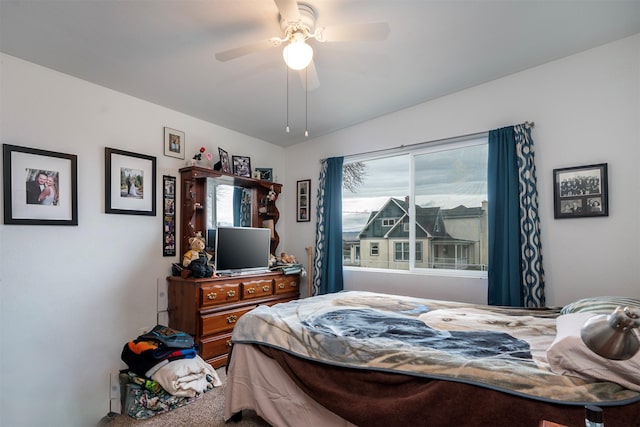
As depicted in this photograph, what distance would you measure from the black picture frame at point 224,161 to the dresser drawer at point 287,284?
141 cm

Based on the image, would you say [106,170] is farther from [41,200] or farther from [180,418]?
[180,418]

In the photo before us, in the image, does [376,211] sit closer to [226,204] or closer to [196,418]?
[226,204]

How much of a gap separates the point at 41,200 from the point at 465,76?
3.52m

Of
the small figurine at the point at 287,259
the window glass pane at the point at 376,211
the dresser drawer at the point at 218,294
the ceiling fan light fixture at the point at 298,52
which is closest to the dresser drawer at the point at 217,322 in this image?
the dresser drawer at the point at 218,294

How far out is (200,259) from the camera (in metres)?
3.02

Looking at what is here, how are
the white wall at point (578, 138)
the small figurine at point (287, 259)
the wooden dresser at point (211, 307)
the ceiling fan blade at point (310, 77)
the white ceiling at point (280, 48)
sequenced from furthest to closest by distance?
the small figurine at point (287, 259) < the wooden dresser at point (211, 307) < the ceiling fan blade at point (310, 77) < the white wall at point (578, 138) < the white ceiling at point (280, 48)

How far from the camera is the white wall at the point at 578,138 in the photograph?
2.22 m

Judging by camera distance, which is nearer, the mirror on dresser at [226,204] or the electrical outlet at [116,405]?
the electrical outlet at [116,405]

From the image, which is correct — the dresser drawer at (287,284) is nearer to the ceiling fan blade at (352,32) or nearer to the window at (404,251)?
the window at (404,251)

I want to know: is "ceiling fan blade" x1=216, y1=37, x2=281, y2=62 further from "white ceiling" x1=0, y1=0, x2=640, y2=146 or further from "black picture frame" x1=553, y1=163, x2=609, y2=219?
"black picture frame" x1=553, y1=163, x2=609, y2=219

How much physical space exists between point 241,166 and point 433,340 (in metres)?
Result: 2.93

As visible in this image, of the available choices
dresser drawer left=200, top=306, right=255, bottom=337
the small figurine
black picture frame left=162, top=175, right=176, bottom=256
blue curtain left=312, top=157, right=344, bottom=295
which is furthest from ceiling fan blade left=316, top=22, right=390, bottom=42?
the small figurine

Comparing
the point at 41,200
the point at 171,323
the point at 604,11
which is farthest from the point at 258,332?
the point at 604,11

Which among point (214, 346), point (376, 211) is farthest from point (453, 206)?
point (214, 346)
